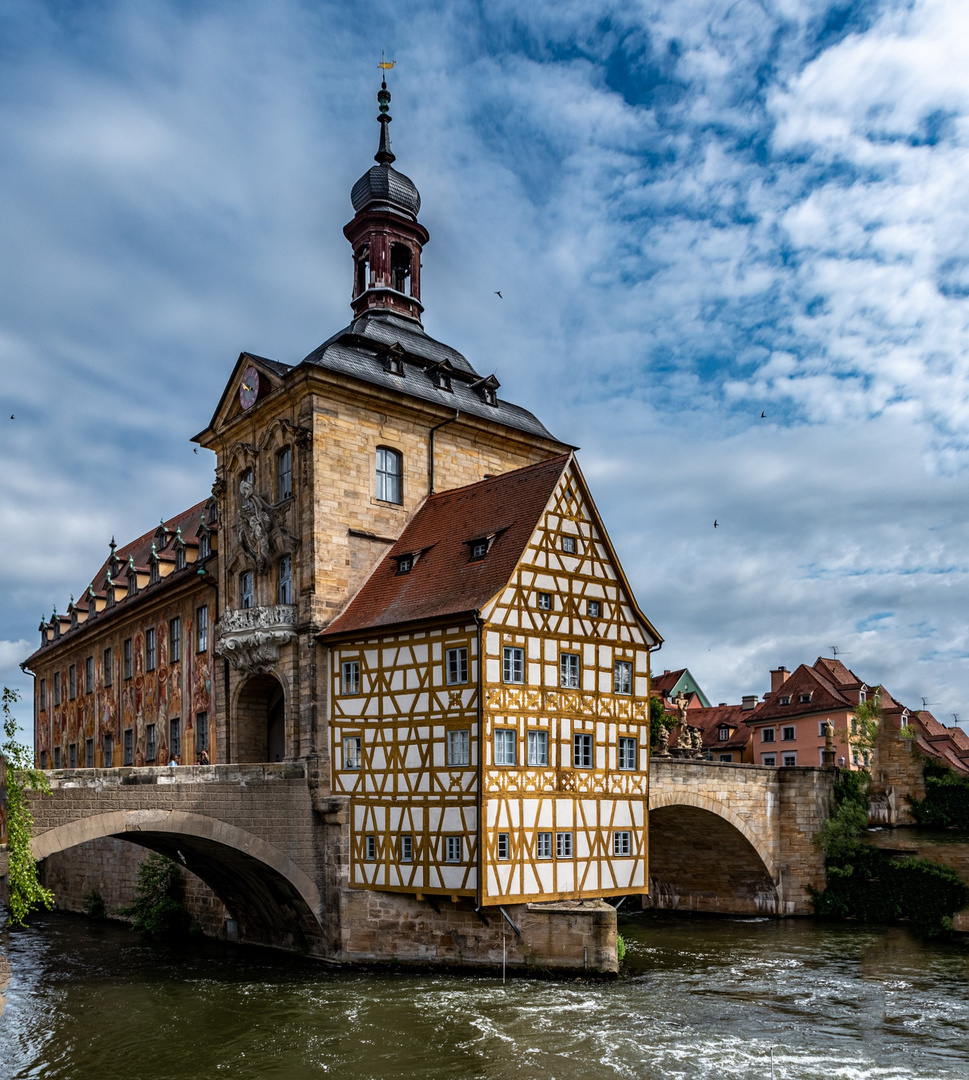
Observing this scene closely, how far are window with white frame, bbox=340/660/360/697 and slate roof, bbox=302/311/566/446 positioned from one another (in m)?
7.06

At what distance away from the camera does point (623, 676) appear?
88.5ft

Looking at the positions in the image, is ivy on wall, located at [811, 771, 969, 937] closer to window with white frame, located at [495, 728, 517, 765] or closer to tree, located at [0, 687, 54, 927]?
window with white frame, located at [495, 728, 517, 765]

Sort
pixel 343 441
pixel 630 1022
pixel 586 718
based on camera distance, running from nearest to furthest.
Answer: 1. pixel 630 1022
2. pixel 586 718
3. pixel 343 441

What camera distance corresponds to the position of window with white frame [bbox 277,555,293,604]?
28.7m

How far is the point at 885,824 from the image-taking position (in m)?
35.1

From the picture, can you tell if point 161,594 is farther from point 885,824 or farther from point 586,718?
point 885,824

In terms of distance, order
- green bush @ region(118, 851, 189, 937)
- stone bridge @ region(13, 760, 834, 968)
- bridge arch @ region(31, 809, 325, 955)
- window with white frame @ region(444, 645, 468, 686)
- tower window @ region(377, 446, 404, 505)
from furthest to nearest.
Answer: green bush @ region(118, 851, 189, 937) → tower window @ region(377, 446, 404, 505) → window with white frame @ region(444, 645, 468, 686) → stone bridge @ region(13, 760, 834, 968) → bridge arch @ region(31, 809, 325, 955)

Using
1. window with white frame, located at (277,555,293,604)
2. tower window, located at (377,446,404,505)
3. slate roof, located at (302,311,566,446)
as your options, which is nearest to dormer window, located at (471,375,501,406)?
slate roof, located at (302,311,566,446)

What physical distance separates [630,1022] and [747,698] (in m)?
45.4

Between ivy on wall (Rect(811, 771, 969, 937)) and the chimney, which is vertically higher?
the chimney

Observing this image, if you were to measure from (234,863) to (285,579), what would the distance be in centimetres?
690

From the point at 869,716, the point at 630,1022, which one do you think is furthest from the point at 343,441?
the point at 869,716

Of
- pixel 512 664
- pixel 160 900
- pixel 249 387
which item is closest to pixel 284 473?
pixel 249 387

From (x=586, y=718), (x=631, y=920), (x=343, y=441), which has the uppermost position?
(x=343, y=441)
